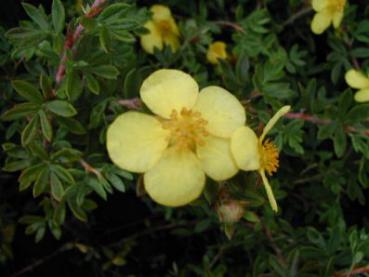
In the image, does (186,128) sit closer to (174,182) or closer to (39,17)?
(174,182)

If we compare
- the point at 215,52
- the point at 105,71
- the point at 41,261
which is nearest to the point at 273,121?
the point at 105,71

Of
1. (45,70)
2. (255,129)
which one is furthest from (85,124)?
(255,129)

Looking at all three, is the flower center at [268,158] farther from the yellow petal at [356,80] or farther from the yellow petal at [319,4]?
the yellow petal at [319,4]

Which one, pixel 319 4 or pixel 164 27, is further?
pixel 164 27

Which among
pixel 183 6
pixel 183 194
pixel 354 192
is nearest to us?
pixel 183 194

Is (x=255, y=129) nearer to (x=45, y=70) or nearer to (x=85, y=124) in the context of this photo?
(x=85, y=124)

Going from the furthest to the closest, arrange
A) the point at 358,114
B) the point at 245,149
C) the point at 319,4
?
the point at 319,4, the point at 358,114, the point at 245,149

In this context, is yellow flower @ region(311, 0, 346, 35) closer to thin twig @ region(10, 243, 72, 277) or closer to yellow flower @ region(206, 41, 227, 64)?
yellow flower @ region(206, 41, 227, 64)

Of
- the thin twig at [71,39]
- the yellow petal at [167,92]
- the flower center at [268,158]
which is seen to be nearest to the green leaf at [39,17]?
the thin twig at [71,39]
